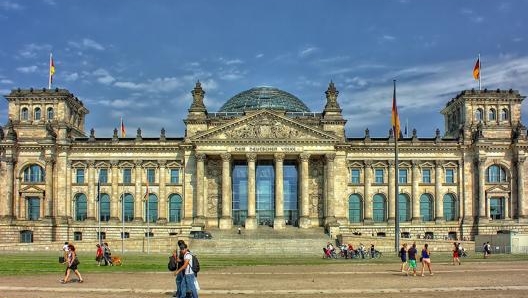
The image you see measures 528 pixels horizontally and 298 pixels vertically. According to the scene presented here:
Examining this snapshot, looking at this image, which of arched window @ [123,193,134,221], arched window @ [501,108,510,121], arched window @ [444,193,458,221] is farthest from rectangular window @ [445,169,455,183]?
arched window @ [123,193,134,221]

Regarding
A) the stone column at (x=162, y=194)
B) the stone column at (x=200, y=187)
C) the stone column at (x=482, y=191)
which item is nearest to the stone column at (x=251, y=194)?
the stone column at (x=200, y=187)

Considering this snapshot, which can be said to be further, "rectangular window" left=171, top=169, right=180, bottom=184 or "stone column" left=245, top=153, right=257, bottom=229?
"rectangular window" left=171, top=169, right=180, bottom=184

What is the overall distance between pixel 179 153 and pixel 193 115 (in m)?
5.97

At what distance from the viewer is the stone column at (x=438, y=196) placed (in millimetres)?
97812

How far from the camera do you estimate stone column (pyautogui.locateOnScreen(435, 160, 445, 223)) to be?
97.8m

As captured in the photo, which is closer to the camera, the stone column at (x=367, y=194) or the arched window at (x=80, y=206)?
the stone column at (x=367, y=194)

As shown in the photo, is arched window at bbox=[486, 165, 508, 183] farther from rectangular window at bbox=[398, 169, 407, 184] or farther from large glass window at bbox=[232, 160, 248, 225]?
large glass window at bbox=[232, 160, 248, 225]

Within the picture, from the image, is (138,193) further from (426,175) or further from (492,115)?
(492,115)

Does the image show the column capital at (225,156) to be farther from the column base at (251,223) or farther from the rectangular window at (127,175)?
the rectangular window at (127,175)

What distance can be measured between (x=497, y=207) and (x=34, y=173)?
6758 cm

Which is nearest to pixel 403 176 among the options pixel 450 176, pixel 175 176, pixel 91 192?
pixel 450 176

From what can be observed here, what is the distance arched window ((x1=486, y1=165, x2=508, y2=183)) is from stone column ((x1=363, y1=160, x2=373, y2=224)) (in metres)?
17.3

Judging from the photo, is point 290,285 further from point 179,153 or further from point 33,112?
point 33,112

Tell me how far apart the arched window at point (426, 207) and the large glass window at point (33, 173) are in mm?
55633
